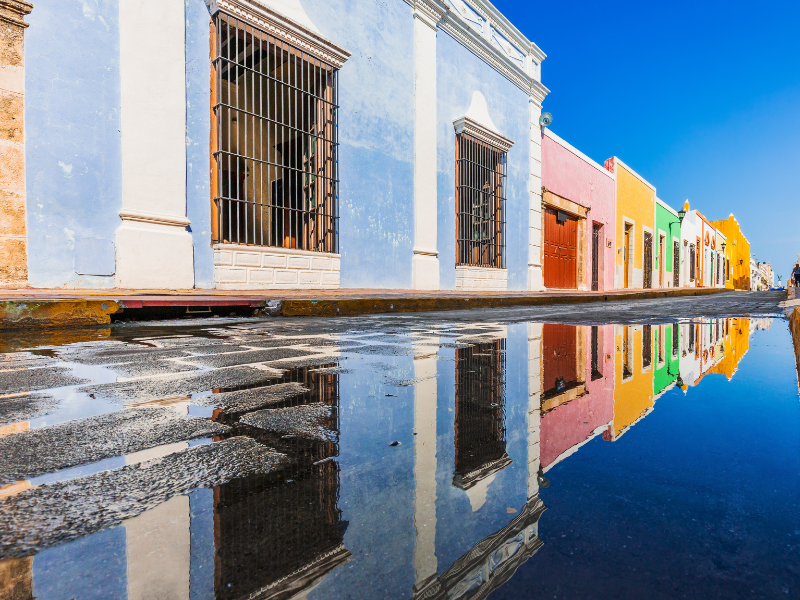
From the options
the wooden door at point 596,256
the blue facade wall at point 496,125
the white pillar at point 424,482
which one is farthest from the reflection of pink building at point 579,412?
the wooden door at point 596,256

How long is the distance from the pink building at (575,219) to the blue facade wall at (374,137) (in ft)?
20.2

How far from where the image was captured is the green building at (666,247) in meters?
23.8

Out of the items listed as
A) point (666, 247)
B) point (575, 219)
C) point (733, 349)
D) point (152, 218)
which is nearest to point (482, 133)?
point (575, 219)

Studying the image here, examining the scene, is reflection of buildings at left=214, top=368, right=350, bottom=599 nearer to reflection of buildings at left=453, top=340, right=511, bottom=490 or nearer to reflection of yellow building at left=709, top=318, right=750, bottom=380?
reflection of buildings at left=453, top=340, right=511, bottom=490

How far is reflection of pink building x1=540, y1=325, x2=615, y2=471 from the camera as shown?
3.44ft

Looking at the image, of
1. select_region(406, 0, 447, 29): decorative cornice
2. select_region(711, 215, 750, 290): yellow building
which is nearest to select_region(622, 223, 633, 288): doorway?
select_region(406, 0, 447, 29): decorative cornice

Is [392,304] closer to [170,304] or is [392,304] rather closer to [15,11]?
[170,304]

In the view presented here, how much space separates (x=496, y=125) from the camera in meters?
11.5

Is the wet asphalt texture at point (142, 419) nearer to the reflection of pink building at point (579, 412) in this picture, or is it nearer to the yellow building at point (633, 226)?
the reflection of pink building at point (579, 412)

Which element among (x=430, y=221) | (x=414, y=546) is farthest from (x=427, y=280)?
(x=414, y=546)

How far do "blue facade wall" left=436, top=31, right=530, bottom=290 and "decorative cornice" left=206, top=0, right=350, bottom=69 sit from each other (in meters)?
2.90

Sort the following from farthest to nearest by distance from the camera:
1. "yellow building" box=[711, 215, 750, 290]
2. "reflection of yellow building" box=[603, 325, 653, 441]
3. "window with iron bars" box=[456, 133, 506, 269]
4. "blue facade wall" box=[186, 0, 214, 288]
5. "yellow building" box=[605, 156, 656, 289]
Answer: "yellow building" box=[711, 215, 750, 290] < "yellow building" box=[605, 156, 656, 289] < "window with iron bars" box=[456, 133, 506, 269] < "blue facade wall" box=[186, 0, 214, 288] < "reflection of yellow building" box=[603, 325, 653, 441]

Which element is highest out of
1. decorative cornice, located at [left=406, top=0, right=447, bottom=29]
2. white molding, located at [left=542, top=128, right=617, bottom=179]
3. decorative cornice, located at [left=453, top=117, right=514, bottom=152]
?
decorative cornice, located at [left=406, top=0, right=447, bottom=29]

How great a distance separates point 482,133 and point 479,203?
64.9 inches
